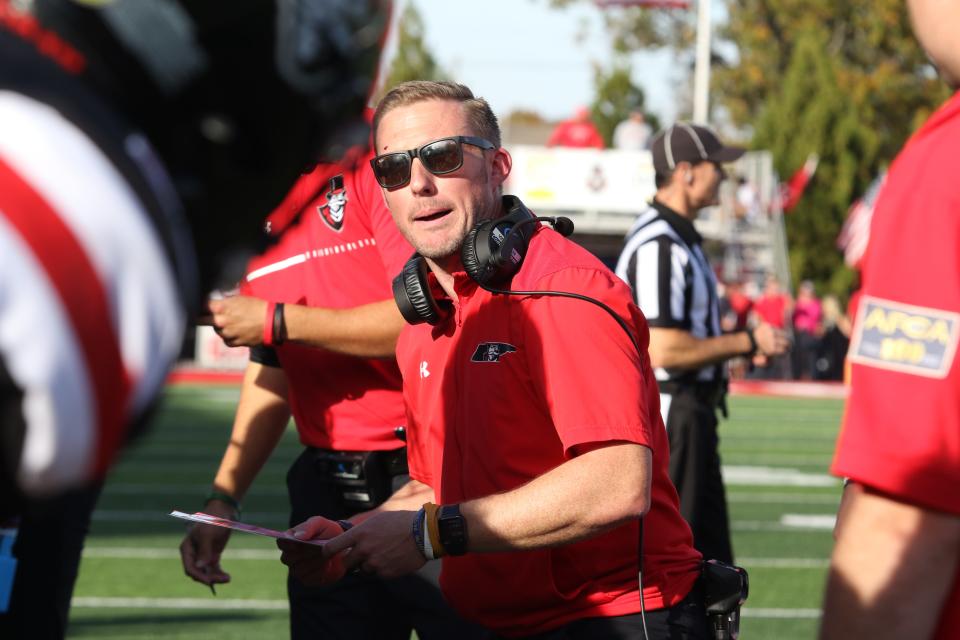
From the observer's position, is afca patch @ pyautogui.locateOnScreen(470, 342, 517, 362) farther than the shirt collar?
No

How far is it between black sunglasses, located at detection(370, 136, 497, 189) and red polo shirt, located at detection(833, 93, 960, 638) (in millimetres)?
1479

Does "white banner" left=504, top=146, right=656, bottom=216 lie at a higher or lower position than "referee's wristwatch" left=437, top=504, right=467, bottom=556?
lower

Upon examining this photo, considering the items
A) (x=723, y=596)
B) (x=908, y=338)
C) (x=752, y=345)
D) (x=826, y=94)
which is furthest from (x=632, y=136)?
(x=908, y=338)

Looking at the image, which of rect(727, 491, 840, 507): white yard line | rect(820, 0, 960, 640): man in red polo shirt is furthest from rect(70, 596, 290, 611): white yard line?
rect(820, 0, 960, 640): man in red polo shirt

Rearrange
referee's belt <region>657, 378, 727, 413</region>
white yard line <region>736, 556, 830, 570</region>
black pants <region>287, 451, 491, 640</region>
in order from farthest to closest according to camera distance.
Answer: white yard line <region>736, 556, 830, 570</region> → referee's belt <region>657, 378, 727, 413</region> → black pants <region>287, 451, 491, 640</region>

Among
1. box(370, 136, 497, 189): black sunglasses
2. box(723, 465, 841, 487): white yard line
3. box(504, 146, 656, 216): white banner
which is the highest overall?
box(370, 136, 497, 189): black sunglasses

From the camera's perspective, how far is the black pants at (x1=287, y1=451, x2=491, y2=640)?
12.3 ft

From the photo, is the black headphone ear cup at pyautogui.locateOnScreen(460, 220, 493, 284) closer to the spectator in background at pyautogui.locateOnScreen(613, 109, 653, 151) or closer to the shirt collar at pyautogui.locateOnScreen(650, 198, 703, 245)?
the shirt collar at pyautogui.locateOnScreen(650, 198, 703, 245)

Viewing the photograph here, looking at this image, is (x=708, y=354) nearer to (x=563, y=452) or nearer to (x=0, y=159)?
(x=563, y=452)

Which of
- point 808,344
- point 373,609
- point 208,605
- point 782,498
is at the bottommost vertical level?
point 808,344

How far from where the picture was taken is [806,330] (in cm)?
2766

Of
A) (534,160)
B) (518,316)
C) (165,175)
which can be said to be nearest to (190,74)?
(165,175)

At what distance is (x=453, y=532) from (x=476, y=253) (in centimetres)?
56

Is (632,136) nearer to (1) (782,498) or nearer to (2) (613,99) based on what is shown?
(2) (613,99)
